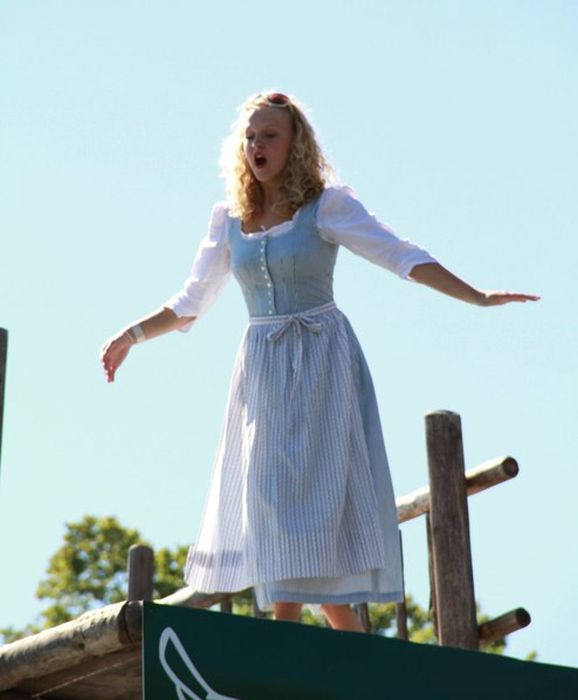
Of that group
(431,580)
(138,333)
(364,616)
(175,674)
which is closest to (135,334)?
(138,333)

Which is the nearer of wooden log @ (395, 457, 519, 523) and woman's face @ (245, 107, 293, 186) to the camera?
woman's face @ (245, 107, 293, 186)

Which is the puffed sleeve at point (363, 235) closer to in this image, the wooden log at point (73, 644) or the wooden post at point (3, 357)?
the wooden post at point (3, 357)

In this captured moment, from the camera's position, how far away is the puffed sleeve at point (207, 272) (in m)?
4.98

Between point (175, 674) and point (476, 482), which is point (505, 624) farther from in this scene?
point (175, 674)

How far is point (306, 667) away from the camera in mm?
3543

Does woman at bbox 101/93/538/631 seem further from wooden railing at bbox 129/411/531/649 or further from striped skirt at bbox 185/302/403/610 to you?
wooden railing at bbox 129/411/531/649

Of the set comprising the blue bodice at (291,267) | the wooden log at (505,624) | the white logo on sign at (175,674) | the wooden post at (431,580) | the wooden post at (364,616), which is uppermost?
the blue bodice at (291,267)

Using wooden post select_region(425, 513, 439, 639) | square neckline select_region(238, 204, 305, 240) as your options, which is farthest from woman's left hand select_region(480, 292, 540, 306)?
wooden post select_region(425, 513, 439, 639)

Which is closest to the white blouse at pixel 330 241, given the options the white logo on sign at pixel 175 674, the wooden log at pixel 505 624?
the wooden log at pixel 505 624

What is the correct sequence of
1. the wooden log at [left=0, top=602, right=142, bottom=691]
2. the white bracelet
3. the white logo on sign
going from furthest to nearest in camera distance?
the white bracelet → the wooden log at [left=0, top=602, right=142, bottom=691] → the white logo on sign

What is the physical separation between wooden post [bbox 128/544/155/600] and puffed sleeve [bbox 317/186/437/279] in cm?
235

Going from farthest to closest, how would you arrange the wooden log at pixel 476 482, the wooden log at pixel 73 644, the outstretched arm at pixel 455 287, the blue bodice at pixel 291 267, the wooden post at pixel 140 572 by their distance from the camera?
the wooden post at pixel 140 572, the wooden log at pixel 476 482, the blue bodice at pixel 291 267, the outstretched arm at pixel 455 287, the wooden log at pixel 73 644

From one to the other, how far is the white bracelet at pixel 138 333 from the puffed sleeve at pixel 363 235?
2.14 feet

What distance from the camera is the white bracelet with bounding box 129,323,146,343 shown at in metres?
4.86
